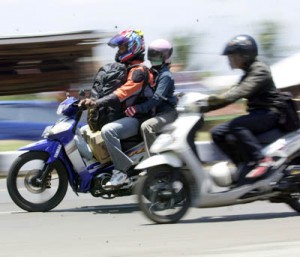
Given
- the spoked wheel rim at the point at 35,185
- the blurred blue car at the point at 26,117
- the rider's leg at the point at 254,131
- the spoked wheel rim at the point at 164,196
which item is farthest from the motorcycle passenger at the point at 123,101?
the blurred blue car at the point at 26,117

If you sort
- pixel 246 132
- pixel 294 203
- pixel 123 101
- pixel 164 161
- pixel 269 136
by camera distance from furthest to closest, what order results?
pixel 123 101 < pixel 294 203 < pixel 269 136 < pixel 246 132 < pixel 164 161

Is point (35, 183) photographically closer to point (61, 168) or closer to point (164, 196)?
point (61, 168)

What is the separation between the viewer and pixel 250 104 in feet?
25.3

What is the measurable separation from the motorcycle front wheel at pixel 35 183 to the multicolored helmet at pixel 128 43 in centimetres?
131

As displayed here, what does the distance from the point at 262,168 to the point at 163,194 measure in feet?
3.02

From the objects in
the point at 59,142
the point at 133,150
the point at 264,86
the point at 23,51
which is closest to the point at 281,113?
the point at 264,86

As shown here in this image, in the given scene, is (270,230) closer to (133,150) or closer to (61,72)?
(133,150)

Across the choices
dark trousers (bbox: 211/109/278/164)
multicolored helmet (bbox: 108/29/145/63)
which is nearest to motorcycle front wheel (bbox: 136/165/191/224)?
dark trousers (bbox: 211/109/278/164)

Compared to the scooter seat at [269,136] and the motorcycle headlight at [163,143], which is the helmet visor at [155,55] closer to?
the motorcycle headlight at [163,143]

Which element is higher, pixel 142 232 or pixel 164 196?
pixel 164 196

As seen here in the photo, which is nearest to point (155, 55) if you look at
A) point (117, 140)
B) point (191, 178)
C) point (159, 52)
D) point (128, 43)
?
point (159, 52)

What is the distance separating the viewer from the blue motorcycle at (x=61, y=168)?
852 cm

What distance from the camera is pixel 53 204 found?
28.5 ft

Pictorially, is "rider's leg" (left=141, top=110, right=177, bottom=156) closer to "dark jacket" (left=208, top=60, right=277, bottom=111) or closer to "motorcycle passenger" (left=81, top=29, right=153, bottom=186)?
"motorcycle passenger" (left=81, top=29, right=153, bottom=186)
